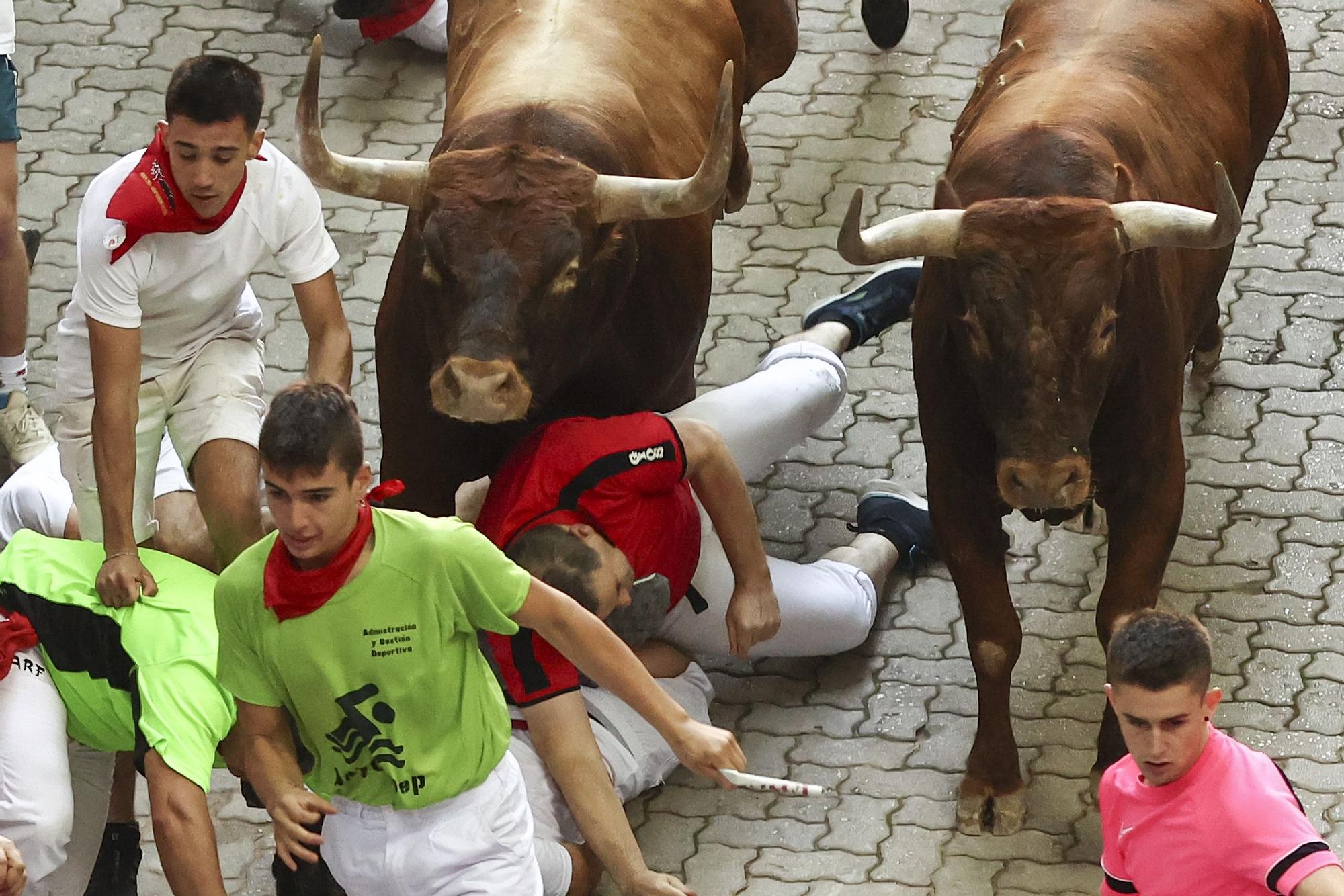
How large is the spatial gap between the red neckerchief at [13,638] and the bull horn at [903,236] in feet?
7.31

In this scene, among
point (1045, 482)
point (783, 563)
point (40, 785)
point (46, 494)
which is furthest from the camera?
point (783, 563)

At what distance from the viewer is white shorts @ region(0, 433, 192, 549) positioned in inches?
227

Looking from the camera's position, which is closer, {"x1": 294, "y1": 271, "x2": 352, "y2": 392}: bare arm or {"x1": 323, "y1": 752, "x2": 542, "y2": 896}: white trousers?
{"x1": 323, "y1": 752, "x2": 542, "y2": 896}: white trousers

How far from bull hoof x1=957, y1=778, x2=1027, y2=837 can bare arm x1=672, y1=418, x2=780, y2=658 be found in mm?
722

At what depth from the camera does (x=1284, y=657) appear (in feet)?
20.0

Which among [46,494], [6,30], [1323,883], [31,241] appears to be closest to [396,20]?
[31,241]

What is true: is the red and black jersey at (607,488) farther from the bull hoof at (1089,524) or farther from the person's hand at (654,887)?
the bull hoof at (1089,524)

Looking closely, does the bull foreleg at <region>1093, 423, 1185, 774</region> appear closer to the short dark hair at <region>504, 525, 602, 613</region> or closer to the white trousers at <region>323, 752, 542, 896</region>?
the short dark hair at <region>504, 525, 602, 613</region>

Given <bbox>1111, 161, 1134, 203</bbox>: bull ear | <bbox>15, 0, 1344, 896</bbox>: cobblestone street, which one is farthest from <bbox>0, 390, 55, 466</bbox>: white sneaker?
<bbox>1111, 161, 1134, 203</bbox>: bull ear

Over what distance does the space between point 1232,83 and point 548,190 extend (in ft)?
7.80

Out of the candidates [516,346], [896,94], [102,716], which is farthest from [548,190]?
[896,94]

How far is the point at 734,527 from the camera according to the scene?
18.0ft

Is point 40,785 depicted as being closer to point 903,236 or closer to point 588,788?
point 588,788

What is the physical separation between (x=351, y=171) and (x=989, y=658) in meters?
2.23
